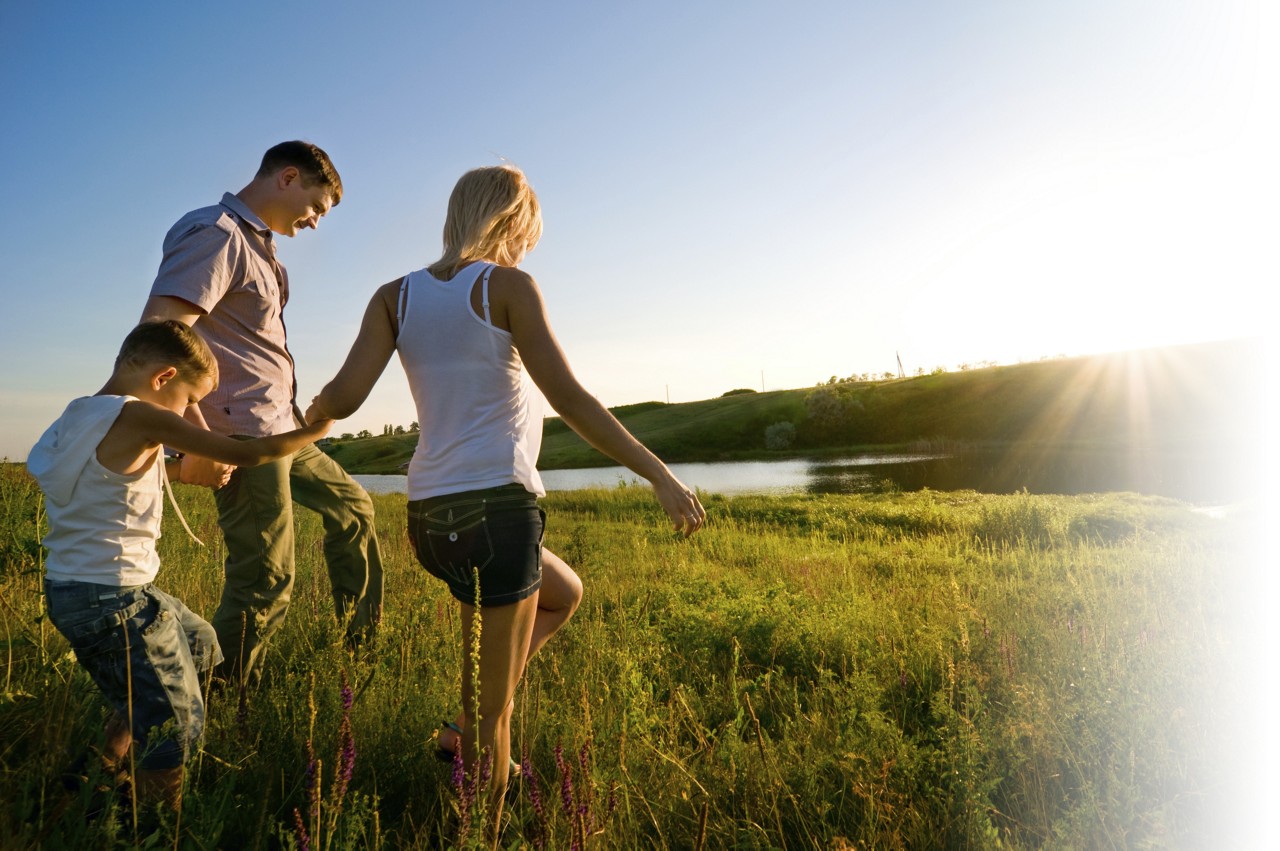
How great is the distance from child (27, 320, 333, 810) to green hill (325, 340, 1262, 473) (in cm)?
4752

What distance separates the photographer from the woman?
2.01 metres

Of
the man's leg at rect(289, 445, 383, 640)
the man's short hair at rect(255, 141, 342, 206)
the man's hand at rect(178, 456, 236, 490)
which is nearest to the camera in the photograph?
Answer: the man's hand at rect(178, 456, 236, 490)

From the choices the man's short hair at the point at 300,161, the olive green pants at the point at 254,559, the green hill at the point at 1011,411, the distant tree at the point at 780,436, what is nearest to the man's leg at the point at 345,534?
the olive green pants at the point at 254,559

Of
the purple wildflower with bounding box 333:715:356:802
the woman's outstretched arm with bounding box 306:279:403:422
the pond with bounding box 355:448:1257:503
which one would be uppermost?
the woman's outstretched arm with bounding box 306:279:403:422

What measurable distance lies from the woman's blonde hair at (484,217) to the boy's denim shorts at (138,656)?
1.34 meters

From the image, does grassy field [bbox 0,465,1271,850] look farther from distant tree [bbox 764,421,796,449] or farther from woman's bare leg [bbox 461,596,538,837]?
distant tree [bbox 764,421,796,449]

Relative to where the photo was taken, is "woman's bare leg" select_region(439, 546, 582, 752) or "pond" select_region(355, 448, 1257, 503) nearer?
"woman's bare leg" select_region(439, 546, 582, 752)

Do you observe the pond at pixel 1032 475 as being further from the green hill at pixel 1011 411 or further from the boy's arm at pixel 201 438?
the boy's arm at pixel 201 438

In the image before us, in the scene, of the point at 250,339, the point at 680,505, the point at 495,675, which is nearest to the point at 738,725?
the point at 495,675

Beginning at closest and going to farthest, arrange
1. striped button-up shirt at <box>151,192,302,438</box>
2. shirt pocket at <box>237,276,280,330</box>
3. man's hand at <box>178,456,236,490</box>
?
man's hand at <box>178,456,236,490</box>, striped button-up shirt at <box>151,192,302,438</box>, shirt pocket at <box>237,276,280,330</box>

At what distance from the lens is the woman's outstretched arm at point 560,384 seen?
2.00 metres

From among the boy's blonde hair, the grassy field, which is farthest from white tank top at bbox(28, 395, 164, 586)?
the grassy field

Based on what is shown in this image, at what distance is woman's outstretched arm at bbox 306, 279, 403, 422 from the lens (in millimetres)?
2201

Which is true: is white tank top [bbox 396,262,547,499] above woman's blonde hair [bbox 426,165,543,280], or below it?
below
